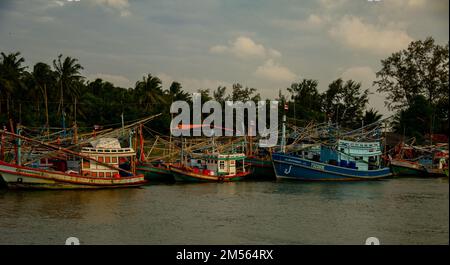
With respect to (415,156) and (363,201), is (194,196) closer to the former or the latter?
(363,201)

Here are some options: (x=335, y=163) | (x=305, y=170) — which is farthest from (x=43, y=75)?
(x=335, y=163)

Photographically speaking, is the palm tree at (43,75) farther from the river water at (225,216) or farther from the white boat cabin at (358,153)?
the white boat cabin at (358,153)

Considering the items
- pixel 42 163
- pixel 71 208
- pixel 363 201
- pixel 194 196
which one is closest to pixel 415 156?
pixel 363 201

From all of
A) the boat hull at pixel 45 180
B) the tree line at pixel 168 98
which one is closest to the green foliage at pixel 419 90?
the tree line at pixel 168 98

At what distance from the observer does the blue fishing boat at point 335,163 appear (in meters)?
28.8

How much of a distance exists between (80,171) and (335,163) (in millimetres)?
14051

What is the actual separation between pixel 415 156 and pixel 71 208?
27531 mm

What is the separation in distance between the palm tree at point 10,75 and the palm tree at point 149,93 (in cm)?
842

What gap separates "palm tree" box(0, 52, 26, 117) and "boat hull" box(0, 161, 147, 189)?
401 inches

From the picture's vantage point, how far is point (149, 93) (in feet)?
131

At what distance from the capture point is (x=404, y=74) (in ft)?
126

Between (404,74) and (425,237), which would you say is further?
(404,74)

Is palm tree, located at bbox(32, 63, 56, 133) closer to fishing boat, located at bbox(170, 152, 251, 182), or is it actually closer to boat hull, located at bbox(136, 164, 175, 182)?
boat hull, located at bbox(136, 164, 175, 182)

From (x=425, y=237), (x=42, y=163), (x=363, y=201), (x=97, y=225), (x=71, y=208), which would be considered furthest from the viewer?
(x=42, y=163)
